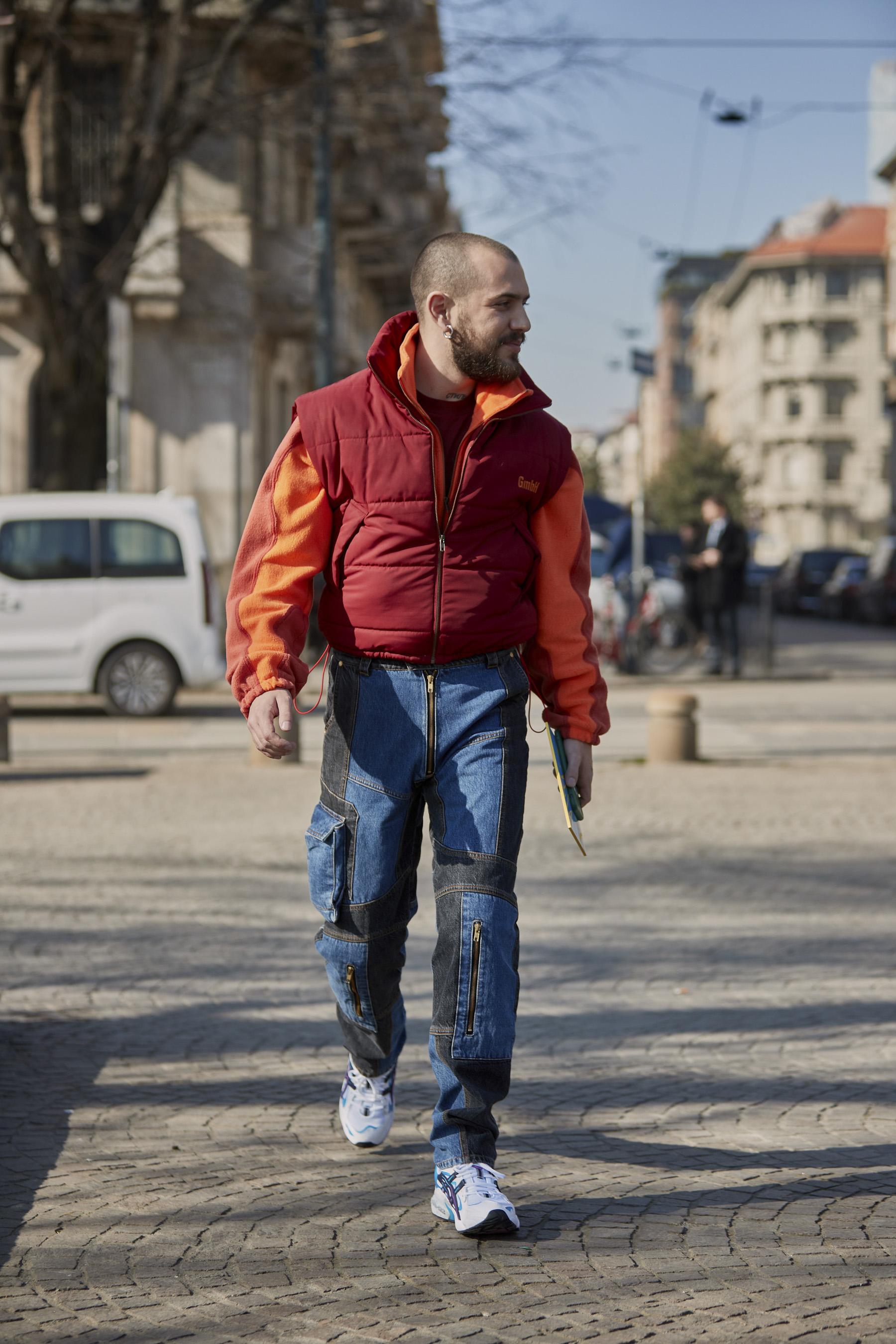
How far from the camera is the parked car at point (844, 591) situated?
1702 inches

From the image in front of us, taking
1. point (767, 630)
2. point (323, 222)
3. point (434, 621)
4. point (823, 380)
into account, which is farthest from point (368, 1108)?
point (823, 380)

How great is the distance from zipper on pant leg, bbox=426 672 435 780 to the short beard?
62 centimetres

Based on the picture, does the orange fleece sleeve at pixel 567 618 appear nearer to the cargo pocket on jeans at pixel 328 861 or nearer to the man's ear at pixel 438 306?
the man's ear at pixel 438 306

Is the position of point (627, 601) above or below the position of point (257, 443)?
below

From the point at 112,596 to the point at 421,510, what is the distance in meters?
11.8

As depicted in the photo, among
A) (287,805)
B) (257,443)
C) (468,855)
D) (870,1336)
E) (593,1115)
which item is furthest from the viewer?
(257,443)

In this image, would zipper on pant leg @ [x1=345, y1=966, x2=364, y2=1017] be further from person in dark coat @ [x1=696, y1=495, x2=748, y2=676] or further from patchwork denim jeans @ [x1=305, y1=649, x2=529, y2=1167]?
person in dark coat @ [x1=696, y1=495, x2=748, y2=676]

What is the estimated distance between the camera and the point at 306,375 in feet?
104

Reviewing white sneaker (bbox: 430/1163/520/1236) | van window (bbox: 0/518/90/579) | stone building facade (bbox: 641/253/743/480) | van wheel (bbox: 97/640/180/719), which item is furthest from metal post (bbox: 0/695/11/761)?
stone building facade (bbox: 641/253/743/480)

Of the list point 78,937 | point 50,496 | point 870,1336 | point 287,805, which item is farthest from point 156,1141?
point 50,496

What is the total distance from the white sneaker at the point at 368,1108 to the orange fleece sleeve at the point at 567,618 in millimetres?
897

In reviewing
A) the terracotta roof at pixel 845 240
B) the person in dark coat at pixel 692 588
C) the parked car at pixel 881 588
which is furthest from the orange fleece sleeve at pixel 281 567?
the terracotta roof at pixel 845 240

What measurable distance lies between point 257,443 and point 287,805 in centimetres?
1618

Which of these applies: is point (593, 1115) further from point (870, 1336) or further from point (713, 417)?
point (713, 417)
